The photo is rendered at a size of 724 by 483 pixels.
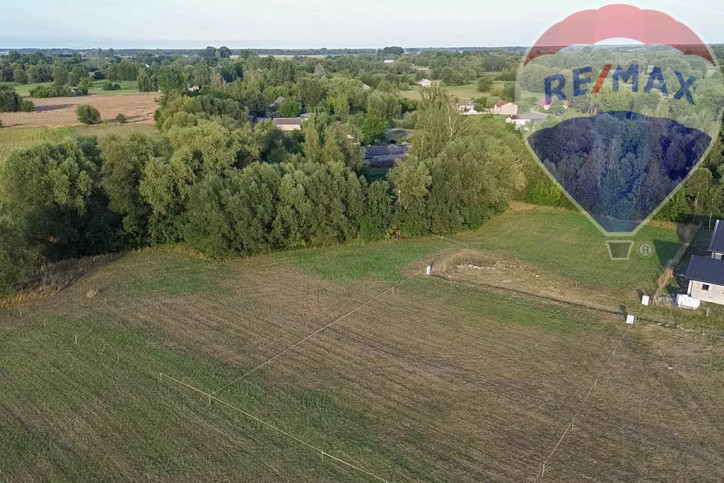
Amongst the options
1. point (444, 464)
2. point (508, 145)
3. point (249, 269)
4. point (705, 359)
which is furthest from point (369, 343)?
point (508, 145)

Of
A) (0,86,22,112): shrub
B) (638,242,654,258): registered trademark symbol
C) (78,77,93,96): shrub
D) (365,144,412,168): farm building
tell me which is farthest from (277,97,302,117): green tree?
(78,77,93,96): shrub

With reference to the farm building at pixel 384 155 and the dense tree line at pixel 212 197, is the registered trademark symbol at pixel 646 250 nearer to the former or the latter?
the dense tree line at pixel 212 197

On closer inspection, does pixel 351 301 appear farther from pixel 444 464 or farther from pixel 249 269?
pixel 444 464

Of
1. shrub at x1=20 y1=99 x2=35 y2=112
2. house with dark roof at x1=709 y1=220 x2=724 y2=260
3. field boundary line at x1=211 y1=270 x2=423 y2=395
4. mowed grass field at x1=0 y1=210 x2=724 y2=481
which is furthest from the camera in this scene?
shrub at x1=20 y1=99 x2=35 y2=112

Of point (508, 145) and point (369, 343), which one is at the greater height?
point (508, 145)

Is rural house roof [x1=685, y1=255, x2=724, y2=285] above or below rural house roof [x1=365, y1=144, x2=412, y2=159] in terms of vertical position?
below

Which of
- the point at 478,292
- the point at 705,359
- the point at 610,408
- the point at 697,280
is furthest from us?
the point at 478,292

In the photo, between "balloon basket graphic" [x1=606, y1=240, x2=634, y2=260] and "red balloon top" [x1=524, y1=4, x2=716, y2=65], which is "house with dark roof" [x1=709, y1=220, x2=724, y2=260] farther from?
"red balloon top" [x1=524, y1=4, x2=716, y2=65]
